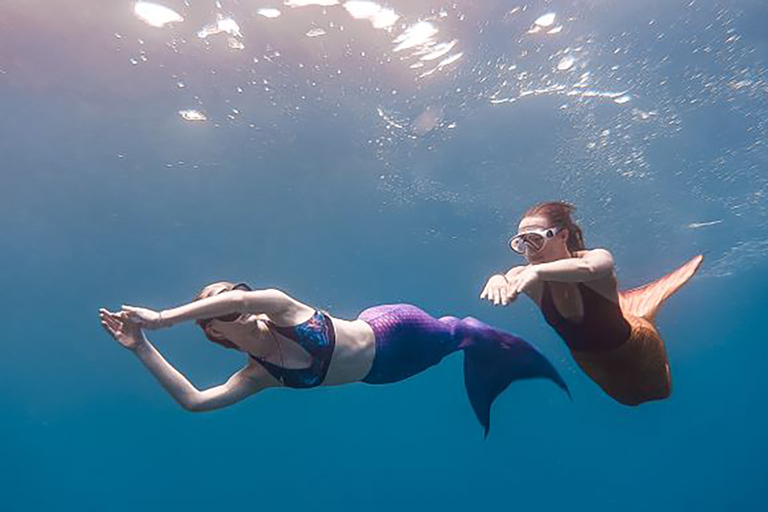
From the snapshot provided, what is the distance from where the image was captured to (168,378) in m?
4.84

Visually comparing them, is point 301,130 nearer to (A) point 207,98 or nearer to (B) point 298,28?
(A) point 207,98

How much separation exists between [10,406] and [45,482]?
99.2ft

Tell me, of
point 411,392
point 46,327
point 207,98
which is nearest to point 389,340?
point 207,98

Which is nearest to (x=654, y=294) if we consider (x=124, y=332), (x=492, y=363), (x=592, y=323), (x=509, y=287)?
(x=592, y=323)

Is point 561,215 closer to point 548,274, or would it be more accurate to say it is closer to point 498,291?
point 548,274

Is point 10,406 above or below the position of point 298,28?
below

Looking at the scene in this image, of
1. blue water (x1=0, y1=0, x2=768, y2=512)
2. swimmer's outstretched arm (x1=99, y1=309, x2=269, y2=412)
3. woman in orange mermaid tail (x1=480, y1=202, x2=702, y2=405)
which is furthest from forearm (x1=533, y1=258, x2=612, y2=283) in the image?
blue water (x1=0, y1=0, x2=768, y2=512)

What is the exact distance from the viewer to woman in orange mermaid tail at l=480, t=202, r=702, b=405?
4258 mm

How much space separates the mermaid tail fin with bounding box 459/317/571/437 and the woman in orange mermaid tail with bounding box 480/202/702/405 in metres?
0.54

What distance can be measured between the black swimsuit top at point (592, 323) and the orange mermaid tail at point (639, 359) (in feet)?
0.42

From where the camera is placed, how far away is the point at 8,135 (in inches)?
570

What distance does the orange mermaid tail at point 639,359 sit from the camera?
518cm

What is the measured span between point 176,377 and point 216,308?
3.96 feet

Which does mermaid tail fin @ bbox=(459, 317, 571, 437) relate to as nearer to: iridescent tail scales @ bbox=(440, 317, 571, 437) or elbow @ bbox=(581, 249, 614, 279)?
iridescent tail scales @ bbox=(440, 317, 571, 437)
